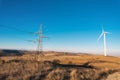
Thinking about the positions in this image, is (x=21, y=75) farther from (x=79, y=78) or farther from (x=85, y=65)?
(x=85, y=65)

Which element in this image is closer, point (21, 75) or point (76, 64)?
point (21, 75)

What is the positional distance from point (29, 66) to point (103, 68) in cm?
902

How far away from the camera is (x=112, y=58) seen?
86.1 ft

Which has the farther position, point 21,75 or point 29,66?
point 29,66

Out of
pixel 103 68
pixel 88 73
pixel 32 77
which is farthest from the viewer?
pixel 103 68

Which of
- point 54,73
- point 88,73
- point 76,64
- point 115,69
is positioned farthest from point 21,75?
point 115,69

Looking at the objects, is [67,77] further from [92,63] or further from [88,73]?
[92,63]

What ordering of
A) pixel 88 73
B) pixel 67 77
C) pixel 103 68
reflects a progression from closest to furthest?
1. pixel 67 77
2. pixel 88 73
3. pixel 103 68

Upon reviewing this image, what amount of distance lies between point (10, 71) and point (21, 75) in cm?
149

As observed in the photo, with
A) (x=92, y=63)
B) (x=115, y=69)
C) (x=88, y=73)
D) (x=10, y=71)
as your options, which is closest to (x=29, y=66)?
(x=10, y=71)

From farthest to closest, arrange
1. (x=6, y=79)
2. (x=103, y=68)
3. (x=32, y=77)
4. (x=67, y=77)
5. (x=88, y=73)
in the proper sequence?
(x=103, y=68) < (x=88, y=73) < (x=67, y=77) < (x=32, y=77) < (x=6, y=79)

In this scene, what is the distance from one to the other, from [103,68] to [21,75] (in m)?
11.1

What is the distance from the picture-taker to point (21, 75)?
17.8 metres

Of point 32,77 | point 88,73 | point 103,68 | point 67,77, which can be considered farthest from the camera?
point 103,68
